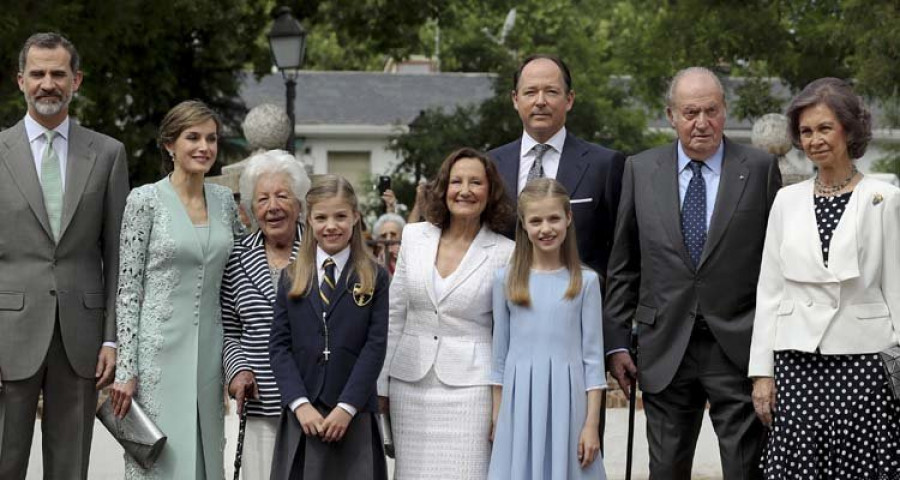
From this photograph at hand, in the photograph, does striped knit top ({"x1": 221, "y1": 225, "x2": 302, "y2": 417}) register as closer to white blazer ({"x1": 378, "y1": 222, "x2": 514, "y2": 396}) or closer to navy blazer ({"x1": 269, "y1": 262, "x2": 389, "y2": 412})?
navy blazer ({"x1": 269, "y1": 262, "x2": 389, "y2": 412})

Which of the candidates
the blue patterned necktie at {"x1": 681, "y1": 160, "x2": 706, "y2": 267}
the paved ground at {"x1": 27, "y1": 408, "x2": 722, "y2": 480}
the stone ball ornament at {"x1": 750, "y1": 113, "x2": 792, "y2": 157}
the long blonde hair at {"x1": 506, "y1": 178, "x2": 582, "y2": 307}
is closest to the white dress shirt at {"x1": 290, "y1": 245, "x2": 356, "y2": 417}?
the long blonde hair at {"x1": 506, "y1": 178, "x2": 582, "y2": 307}

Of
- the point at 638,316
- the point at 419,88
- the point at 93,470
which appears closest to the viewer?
the point at 638,316

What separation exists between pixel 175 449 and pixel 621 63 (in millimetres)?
22943

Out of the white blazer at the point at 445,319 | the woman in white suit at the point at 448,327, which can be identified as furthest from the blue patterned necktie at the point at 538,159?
the white blazer at the point at 445,319

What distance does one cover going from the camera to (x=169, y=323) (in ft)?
21.1

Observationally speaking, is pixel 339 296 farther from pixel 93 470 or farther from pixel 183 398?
pixel 93 470

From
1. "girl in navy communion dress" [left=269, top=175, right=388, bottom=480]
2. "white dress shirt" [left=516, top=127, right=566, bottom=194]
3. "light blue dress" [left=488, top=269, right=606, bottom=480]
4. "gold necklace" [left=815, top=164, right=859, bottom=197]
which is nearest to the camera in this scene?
"gold necklace" [left=815, top=164, right=859, bottom=197]

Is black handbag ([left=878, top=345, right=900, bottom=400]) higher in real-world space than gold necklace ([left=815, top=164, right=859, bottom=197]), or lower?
lower

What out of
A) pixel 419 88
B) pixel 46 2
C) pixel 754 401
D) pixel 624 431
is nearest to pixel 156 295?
pixel 754 401

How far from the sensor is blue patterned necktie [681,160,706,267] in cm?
645

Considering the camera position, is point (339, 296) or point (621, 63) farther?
point (621, 63)

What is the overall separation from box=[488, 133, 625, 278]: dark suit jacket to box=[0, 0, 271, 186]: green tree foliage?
7.76 metres

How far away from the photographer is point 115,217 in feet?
22.1

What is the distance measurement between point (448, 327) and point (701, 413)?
1218 mm
